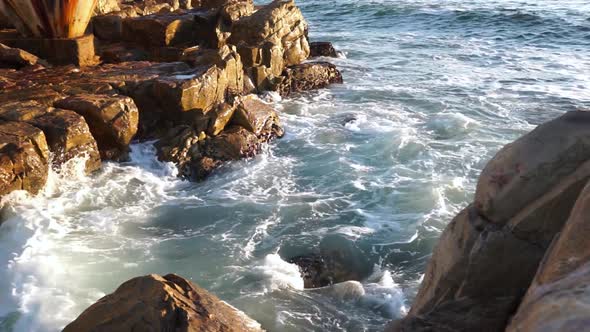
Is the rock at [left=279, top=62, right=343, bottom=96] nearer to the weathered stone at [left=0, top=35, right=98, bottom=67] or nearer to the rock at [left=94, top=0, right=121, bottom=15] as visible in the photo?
the rock at [left=94, top=0, right=121, bottom=15]

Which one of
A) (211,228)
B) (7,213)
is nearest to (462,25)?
(211,228)

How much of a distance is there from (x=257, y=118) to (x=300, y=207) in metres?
2.88

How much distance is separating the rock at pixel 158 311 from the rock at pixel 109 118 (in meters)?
5.00

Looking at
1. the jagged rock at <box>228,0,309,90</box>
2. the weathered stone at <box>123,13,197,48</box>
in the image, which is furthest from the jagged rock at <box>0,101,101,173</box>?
the jagged rock at <box>228,0,309,90</box>

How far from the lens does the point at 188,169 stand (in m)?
8.80

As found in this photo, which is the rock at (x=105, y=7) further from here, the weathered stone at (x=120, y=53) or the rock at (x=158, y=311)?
the rock at (x=158, y=311)

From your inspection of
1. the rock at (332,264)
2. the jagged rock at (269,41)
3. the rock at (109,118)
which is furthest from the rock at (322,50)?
the rock at (332,264)

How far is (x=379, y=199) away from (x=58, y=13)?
267 inches

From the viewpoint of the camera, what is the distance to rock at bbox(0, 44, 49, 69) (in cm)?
998

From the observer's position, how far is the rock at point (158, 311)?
11.7 ft

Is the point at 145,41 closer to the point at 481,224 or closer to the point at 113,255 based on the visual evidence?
the point at 113,255

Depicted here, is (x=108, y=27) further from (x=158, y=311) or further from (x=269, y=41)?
(x=158, y=311)

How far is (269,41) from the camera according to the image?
13445mm

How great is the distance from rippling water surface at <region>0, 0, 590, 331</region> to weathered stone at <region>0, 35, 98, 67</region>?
2726 millimetres
